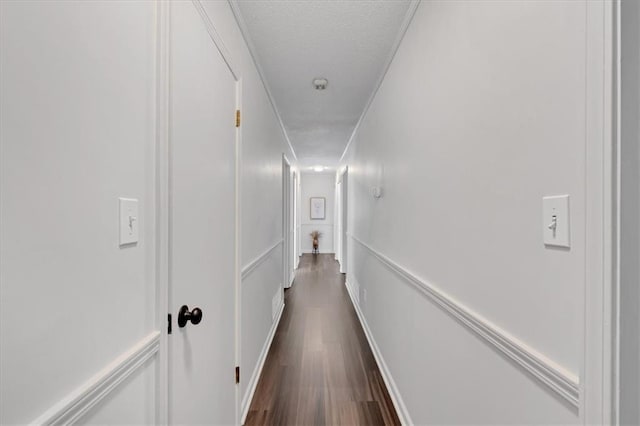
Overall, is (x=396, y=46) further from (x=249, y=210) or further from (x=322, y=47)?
(x=249, y=210)

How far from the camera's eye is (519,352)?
795mm

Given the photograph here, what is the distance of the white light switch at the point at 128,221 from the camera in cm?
76

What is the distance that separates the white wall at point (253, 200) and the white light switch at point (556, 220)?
1421 millimetres

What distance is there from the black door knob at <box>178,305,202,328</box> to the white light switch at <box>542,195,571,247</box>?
41.5 inches

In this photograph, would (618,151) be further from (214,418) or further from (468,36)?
(214,418)

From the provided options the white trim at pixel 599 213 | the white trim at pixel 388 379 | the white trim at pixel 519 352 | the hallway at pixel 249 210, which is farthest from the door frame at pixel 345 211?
the white trim at pixel 599 213

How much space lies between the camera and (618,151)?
1.72 feet

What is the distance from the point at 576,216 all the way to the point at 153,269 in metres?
1.04

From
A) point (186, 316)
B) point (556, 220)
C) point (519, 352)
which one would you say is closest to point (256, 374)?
point (186, 316)

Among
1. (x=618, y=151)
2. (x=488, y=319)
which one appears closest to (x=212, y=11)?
(x=618, y=151)

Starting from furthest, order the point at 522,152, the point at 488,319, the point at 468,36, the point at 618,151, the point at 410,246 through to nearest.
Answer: the point at 410,246
the point at 468,36
the point at 488,319
the point at 522,152
the point at 618,151

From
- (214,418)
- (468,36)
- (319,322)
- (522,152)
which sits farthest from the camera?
(319,322)

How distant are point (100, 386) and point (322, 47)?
2.15 meters

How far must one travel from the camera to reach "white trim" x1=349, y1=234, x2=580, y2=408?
0.66m
